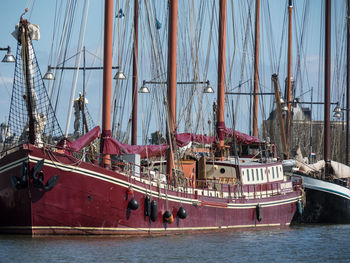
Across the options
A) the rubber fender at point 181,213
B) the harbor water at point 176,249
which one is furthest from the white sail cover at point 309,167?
the rubber fender at point 181,213

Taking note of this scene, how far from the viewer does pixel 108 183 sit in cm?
3328

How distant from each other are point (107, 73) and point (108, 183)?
6.40 metres

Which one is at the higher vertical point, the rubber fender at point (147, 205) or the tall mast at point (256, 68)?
the tall mast at point (256, 68)

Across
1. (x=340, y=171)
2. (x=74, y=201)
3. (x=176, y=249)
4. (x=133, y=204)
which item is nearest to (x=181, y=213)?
(x=133, y=204)

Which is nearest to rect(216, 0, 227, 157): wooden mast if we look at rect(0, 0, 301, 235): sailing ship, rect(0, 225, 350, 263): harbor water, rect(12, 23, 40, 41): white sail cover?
rect(0, 0, 301, 235): sailing ship

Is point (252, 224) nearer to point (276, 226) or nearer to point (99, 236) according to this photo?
point (276, 226)

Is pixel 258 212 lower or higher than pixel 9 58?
lower

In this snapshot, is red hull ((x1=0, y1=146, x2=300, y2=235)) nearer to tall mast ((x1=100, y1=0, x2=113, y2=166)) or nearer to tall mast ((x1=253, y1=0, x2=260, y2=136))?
tall mast ((x1=100, y1=0, x2=113, y2=166))

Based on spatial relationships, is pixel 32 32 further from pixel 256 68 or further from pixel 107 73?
pixel 256 68

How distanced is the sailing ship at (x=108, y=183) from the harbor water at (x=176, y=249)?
84cm

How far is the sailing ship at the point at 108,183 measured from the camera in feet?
105

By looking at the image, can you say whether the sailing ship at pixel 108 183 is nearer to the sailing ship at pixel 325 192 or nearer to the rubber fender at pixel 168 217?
the rubber fender at pixel 168 217

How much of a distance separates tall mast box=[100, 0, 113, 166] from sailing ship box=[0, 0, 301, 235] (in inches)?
1.8

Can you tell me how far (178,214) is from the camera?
37.4m
